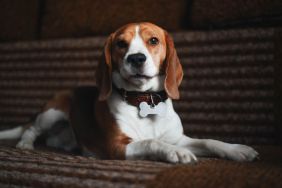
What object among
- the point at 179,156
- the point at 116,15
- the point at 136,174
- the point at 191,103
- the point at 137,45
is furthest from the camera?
the point at 116,15

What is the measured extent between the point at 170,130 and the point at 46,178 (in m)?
0.70

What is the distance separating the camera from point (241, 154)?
4.93 ft

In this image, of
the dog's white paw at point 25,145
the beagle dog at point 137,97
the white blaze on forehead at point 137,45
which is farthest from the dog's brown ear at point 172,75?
the dog's white paw at point 25,145

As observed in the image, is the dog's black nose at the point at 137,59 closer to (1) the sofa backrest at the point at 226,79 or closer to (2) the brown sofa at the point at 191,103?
(2) the brown sofa at the point at 191,103

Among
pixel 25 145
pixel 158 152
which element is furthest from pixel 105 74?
pixel 25 145

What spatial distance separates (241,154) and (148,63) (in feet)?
1.67

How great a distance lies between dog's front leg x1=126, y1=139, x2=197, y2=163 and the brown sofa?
0.17 ft

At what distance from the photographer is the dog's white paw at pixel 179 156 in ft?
4.50

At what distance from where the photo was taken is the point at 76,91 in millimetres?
2219

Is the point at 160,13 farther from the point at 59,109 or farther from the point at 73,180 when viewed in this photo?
the point at 73,180

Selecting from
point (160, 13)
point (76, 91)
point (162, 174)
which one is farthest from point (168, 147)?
point (160, 13)

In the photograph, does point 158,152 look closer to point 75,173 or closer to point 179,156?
point 179,156

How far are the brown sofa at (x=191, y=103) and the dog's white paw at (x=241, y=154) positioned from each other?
4 cm

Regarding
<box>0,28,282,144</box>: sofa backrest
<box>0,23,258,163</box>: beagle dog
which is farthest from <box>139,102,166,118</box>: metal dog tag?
<box>0,28,282,144</box>: sofa backrest
